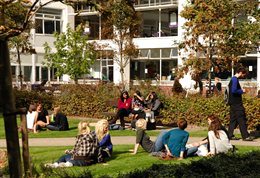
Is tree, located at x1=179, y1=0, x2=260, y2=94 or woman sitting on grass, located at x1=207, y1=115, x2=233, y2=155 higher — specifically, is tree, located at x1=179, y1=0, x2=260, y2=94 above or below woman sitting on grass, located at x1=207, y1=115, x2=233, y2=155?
above

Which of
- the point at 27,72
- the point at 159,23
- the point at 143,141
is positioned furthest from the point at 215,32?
the point at 27,72

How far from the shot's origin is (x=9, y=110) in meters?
5.82

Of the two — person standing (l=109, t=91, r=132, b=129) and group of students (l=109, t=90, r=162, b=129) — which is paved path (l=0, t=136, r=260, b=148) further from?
person standing (l=109, t=91, r=132, b=129)

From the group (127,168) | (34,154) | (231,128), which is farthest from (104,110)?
(127,168)

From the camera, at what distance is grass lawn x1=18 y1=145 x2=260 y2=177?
10.6 m

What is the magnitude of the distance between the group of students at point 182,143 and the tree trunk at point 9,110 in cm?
648

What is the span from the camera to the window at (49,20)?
54.4 meters

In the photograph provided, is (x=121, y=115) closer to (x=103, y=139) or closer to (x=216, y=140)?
(x=103, y=139)

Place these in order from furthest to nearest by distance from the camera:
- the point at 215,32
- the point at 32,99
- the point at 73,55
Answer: the point at 73,55
the point at 32,99
the point at 215,32

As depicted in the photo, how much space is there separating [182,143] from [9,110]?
6.83m

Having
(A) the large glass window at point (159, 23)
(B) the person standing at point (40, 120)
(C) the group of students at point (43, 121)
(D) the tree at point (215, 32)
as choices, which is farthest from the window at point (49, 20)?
(C) the group of students at point (43, 121)

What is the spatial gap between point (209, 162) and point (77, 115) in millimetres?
16281

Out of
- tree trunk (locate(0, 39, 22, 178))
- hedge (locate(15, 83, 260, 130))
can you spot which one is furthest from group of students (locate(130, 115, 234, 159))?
tree trunk (locate(0, 39, 22, 178))

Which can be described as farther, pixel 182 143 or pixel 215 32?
pixel 215 32
